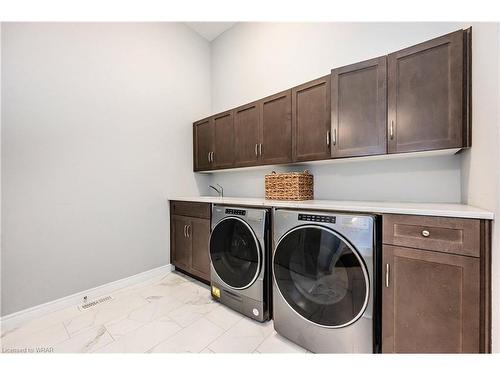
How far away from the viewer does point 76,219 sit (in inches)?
72.1

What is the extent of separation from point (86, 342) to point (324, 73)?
2826 millimetres

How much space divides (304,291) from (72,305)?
1976 millimetres

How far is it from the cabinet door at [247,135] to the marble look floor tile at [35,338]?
1.94 meters

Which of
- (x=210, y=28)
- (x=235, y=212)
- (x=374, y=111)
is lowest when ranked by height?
(x=235, y=212)

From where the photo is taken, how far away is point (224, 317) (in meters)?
1.62

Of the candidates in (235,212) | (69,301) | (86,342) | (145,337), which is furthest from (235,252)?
(69,301)

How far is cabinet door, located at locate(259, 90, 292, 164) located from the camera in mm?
1873

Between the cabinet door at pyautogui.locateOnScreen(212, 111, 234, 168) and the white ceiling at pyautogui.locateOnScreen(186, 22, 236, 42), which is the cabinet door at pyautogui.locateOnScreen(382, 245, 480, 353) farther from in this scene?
the white ceiling at pyautogui.locateOnScreen(186, 22, 236, 42)

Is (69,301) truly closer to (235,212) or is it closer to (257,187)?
(235,212)

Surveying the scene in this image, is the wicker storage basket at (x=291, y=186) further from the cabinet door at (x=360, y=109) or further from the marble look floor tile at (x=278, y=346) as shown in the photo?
the marble look floor tile at (x=278, y=346)

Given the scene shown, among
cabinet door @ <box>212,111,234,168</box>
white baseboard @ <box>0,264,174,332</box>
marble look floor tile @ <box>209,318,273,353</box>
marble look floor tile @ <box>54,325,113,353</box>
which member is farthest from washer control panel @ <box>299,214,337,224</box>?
white baseboard @ <box>0,264,174,332</box>

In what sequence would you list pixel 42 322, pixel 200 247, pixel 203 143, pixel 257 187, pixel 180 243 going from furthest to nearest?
pixel 203 143
pixel 257 187
pixel 180 243
pixel 200 247
pixel 42 322

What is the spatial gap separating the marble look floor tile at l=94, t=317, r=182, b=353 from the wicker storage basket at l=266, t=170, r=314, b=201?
131cm
